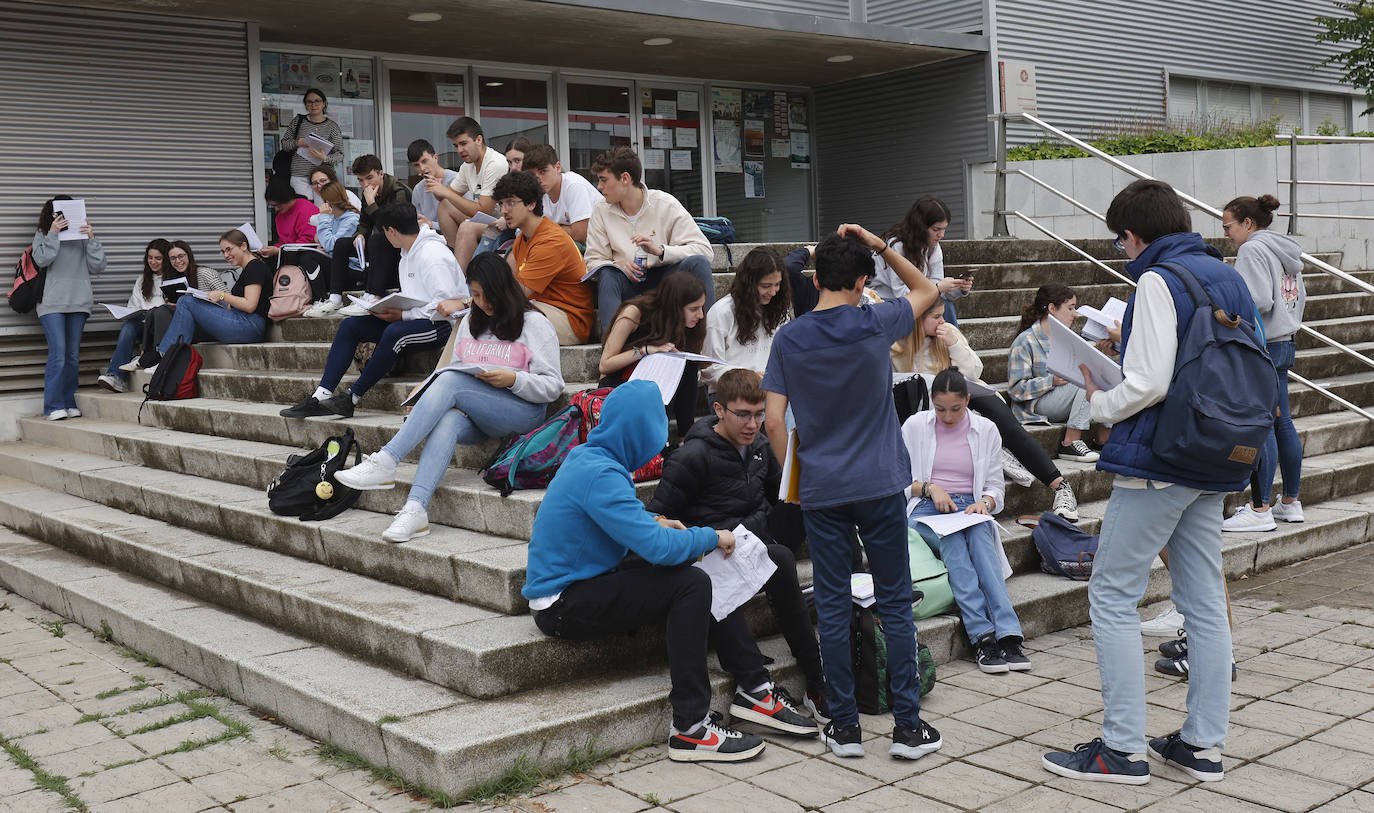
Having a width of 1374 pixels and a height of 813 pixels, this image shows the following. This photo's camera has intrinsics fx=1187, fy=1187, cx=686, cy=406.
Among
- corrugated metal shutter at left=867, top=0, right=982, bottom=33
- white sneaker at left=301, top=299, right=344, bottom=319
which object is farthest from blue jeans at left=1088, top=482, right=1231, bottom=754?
corrugated metal shutter at left=867, top=0, right=982, bottom=33

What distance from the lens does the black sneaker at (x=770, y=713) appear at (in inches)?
176

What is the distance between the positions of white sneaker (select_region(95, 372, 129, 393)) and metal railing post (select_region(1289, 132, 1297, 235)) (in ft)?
37.4

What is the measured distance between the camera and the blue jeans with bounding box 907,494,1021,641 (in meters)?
5.30

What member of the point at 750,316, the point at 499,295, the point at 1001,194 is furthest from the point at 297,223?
the point at 1001,194

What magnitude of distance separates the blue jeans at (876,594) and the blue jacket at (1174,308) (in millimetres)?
786

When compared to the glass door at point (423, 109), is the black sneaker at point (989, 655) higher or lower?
lower

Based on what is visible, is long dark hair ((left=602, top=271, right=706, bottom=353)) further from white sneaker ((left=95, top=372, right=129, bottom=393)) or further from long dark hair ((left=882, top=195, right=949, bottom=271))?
white sneaker ((left=95, top=372, right=129, bottom=393))

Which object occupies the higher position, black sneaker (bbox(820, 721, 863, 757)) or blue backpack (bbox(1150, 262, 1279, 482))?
blue backpack (bbox(1150, 262, 1279, 482))

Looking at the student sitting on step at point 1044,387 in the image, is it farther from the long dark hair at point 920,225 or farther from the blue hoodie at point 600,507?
the blue hoodie at point 600,507

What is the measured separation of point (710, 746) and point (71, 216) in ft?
26.1

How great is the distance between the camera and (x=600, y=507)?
4.30 m

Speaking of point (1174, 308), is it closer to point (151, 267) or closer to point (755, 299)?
point (755, 299)

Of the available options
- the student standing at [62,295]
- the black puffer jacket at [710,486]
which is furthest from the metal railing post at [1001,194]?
the student standing at [62,295]

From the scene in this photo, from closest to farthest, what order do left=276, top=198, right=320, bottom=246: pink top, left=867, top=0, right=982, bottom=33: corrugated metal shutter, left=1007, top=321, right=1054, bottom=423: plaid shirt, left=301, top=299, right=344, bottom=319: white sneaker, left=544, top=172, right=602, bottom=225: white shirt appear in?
left=1007, top=321, right=1054, bottom=423: plaid shirt < left=544, top=172, right=602, bottom=225: white shirt < left=301, top=299, right=344, bottom=319: white sneaker < left=276, top=198, right=320, bottom=246: pink top < left=867, top=0, right=982, bottom=33: corrugated metal shutter
